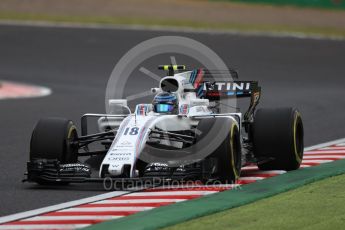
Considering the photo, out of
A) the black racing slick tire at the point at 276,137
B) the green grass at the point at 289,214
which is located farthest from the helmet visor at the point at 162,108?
the green grass at the point at 289,214

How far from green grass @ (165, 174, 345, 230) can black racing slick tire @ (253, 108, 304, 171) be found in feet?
4.26

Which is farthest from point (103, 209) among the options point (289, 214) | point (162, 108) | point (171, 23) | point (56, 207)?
point (171, 23)

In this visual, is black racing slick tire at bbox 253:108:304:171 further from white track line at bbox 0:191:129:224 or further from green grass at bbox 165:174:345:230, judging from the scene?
white track line at bbox 0:191:129:224

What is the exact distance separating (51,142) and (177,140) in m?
1.46

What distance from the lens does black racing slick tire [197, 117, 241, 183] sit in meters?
11.2

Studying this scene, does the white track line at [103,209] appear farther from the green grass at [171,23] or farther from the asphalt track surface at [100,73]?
the green grass at [171,23]

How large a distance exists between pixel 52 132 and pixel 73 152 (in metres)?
0.39

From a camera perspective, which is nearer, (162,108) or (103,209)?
(103,209)

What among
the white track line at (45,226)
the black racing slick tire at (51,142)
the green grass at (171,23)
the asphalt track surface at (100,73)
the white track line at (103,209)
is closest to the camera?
the white track line at (45,226)

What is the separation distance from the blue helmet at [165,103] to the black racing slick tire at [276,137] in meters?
1.00

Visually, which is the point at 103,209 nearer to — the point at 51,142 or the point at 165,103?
the point at 51,142

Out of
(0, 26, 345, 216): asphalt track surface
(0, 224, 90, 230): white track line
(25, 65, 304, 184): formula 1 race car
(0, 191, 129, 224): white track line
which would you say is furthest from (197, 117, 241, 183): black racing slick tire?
(0, 224, 90, 230): white track line

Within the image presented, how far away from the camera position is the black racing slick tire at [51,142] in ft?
38.2

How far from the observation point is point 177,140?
11.6 metres
